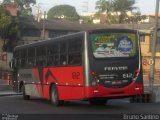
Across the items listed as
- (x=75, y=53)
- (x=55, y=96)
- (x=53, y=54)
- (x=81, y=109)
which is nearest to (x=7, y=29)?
(x=53, y=54)

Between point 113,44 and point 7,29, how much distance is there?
52.3 metres

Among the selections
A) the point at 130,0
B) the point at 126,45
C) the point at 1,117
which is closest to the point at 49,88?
the point at 126,45

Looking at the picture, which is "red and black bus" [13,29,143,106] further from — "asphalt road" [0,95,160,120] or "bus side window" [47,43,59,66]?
"asphalt road" [0,95,160,120]

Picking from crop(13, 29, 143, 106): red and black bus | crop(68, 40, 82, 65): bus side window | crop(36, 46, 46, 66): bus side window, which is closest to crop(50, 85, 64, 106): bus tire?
crop(13, 29, 143, 106): red and black bus

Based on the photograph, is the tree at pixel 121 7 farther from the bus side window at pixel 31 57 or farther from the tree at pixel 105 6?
the bus side window at pixel 31 57

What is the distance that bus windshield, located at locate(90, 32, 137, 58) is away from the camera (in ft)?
67.9

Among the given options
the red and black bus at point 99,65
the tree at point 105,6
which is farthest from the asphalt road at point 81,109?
the tree at point 105,6

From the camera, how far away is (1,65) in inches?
2338

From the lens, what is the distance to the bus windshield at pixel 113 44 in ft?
67.9

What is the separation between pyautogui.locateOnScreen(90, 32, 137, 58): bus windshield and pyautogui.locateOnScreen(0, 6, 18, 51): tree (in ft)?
169

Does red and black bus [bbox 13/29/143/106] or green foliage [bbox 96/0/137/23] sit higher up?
red and black bus [bbox 13/29/143/106]

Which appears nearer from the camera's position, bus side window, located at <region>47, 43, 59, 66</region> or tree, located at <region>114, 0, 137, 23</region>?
bus side window, located at <region>47, 43, 59, 66</region>

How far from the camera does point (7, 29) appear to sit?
71.9 meters

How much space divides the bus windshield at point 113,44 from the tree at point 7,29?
51.6 meters
